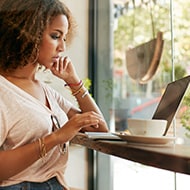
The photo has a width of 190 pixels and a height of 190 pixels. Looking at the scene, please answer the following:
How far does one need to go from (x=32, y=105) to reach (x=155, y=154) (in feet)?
1.69

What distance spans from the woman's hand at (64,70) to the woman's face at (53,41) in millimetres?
120

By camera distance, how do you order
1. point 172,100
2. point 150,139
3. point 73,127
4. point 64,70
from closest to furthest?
1. point 150,139
2. point 73,127
3. point 172,100
4. point 64,70

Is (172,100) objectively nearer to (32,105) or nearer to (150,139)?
(150,139)

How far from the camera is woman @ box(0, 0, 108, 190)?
106cm

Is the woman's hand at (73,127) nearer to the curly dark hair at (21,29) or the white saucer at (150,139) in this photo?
the white saucer at (150,139)

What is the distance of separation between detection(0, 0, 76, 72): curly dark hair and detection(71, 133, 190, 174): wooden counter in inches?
16.2

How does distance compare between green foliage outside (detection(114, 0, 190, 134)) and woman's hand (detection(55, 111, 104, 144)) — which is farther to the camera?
green foliage outside (detection(114, 0, 190, 134))

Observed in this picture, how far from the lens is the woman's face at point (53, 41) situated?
1.25 m

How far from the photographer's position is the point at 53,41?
4.13 feet

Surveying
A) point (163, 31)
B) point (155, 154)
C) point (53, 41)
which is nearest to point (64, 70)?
point (53, 41)

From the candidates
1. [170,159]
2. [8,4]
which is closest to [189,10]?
[8,4]

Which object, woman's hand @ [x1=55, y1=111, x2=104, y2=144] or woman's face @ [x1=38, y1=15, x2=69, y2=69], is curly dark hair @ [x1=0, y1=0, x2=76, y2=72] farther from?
woman's hand @ [x1=55, y1=111, x2=104, y2=144]

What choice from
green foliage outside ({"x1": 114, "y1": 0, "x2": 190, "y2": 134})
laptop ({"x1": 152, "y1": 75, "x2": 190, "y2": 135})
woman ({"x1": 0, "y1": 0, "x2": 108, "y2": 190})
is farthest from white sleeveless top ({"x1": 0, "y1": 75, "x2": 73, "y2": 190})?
green foliage outside ({"x1": 114, "y1": 0, "x2": 190, "y2": 134})

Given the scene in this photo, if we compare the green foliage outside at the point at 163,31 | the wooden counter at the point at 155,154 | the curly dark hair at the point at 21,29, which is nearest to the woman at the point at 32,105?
the curly dark hair at the point at 21,29
